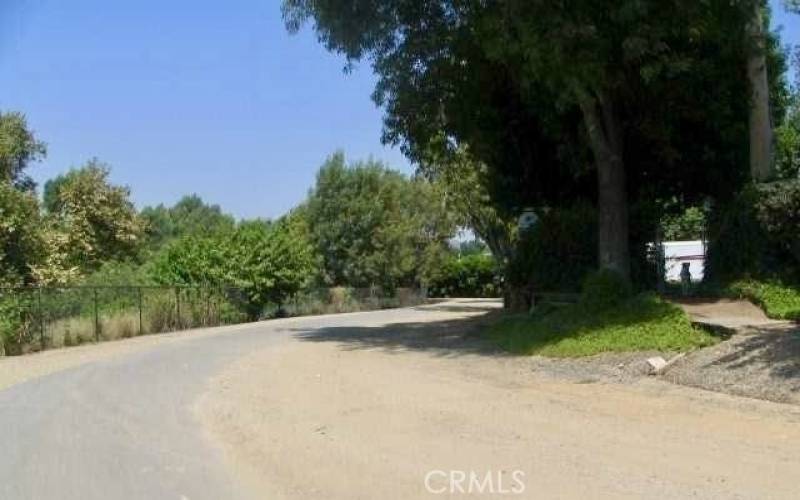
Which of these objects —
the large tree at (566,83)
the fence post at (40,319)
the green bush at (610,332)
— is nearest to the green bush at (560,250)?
the large tree at (566,83)

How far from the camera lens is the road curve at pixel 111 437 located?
294 inches

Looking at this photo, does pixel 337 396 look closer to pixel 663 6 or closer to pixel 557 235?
A: pixel 663 6

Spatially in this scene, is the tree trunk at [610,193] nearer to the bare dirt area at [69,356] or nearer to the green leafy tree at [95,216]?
the bare dirt area at [69,356]

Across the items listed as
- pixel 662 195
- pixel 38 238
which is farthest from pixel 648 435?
pixel 38 238

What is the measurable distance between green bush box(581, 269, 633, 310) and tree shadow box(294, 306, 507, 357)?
2.07 m

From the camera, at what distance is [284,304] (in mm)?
39938

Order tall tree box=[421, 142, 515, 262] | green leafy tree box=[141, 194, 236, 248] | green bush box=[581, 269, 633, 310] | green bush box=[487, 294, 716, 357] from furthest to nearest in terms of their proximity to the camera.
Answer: green leafy tree box=[141, 194, 236, 248]
tall tree box=[421, 142, 515, 262]
green bush box=[581, 269, 633, 310]
green bush box=[487, 294, 716, 357]

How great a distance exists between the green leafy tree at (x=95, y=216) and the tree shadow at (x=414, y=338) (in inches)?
855

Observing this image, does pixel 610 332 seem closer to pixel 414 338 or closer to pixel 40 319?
pixel 414 338

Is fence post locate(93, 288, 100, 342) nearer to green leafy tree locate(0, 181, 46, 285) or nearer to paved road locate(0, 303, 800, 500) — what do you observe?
green leafy tree locate(0, 181, 46, 285)

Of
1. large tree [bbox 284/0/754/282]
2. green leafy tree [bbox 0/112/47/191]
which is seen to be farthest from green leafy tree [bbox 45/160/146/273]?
large tree [bbox 284/0/754/282]

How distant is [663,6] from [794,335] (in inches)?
261

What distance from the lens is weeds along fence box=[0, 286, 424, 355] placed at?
22.8 meters

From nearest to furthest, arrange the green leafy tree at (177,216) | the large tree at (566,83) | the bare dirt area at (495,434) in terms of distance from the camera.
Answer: the bare dirt area at (495,434) < the large tree at (566,83) < the green leafy tree at (177,216)
